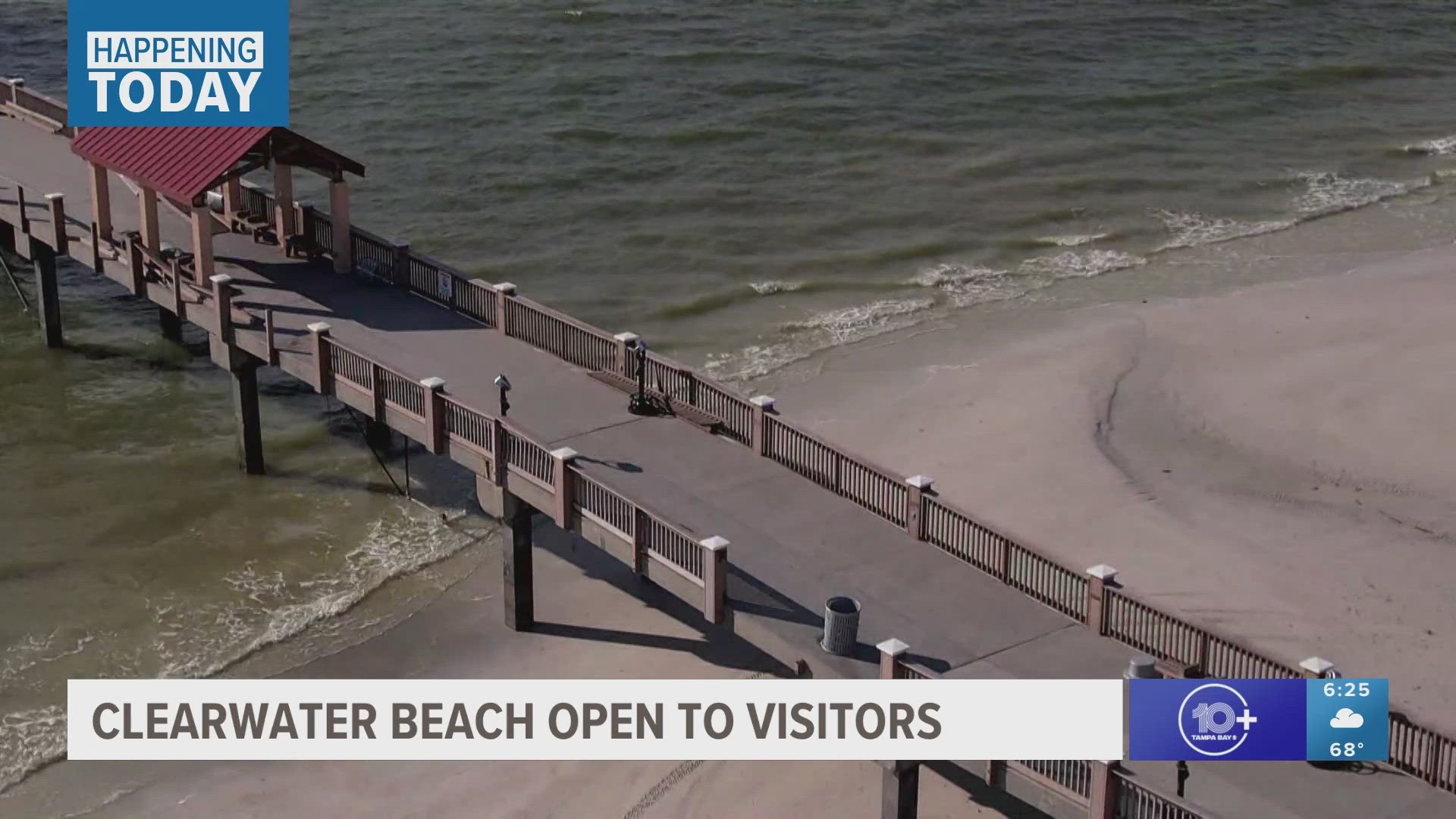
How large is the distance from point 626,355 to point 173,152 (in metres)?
8.46

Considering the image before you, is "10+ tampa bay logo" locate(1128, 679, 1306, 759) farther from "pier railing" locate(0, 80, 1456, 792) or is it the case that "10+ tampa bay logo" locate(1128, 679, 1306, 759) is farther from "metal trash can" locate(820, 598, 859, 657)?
"metal trash can" locate(820, 598, 859, 657)

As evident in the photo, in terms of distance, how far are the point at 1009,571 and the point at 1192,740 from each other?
3.68 m

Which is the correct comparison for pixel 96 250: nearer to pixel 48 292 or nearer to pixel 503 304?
pixel 48 292

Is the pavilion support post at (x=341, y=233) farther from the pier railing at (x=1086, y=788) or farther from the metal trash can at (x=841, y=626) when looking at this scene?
the pier railing at (x=1086, y=788)

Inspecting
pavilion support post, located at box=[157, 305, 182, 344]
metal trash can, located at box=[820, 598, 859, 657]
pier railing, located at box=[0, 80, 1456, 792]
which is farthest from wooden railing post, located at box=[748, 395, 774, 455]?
pavilion support post, located at box=[157, 305, 182, 344]

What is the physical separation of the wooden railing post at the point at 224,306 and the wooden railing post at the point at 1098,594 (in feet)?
48.6

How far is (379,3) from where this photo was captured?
62688 millimetres

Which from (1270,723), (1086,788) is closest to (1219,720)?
(1270,723)

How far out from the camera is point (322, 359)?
27078 millimetres

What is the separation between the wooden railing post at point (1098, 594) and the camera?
2056cm

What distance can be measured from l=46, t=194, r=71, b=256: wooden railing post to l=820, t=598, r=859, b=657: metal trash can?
18.2 metres

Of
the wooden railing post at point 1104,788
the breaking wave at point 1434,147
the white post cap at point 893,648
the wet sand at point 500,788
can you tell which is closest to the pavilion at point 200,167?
the wet sand at point 500,788

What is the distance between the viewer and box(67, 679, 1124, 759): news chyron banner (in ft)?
70.2

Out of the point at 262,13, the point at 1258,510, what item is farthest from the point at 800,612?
the point at 262,13
